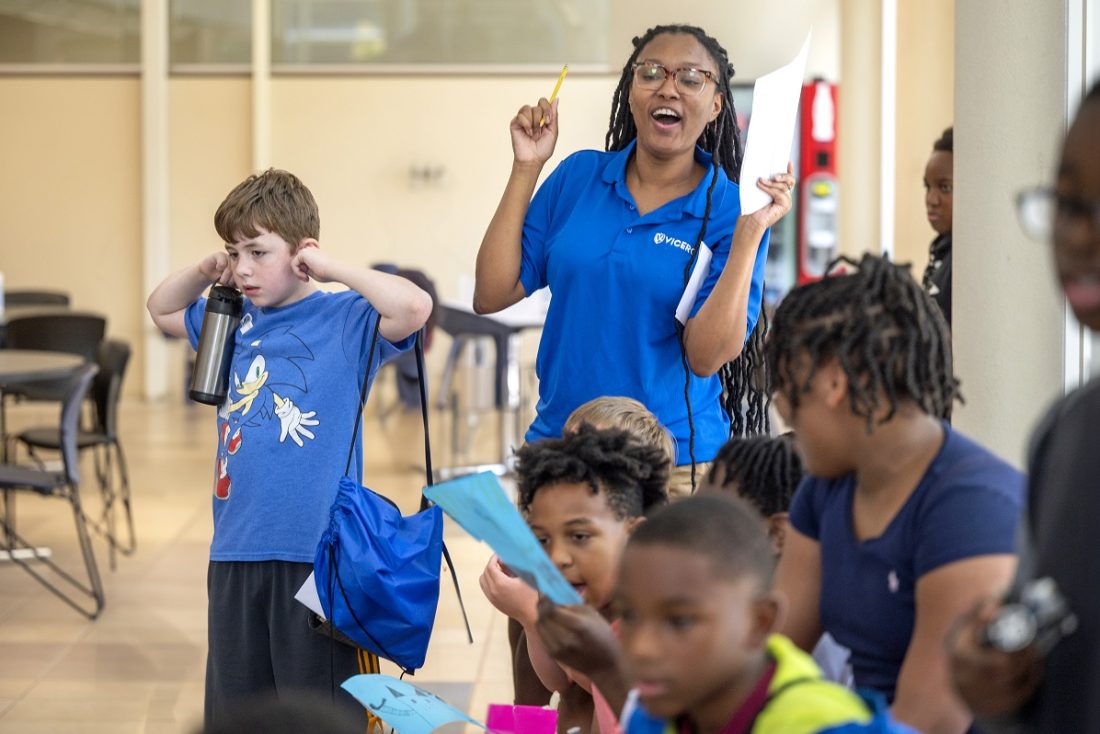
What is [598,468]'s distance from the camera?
2113 millimetres

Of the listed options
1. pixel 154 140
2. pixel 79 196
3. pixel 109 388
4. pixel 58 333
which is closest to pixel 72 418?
pixel 109 388

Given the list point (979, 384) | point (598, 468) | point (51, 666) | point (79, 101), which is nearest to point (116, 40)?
point (79, 101)

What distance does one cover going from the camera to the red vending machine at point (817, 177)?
38.7 ft

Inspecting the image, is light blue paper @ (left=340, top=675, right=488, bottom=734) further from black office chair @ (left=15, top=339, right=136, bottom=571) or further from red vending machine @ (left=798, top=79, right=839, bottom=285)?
red vending machine @ (left=798, top=79, right=839, bottom=285)

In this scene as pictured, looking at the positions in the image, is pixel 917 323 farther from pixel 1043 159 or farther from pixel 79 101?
pixel 79 101

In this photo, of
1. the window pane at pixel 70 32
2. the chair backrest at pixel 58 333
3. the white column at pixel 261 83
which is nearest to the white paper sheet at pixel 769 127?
the chair backrest at pixel 58 333

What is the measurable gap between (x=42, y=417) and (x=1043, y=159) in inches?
366

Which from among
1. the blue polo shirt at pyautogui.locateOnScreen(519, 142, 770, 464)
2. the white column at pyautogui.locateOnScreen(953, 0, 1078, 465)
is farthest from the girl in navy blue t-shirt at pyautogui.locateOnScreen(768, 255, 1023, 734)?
the white column at pyautogui.locateOnScreen(953, 0, 1078, 465)

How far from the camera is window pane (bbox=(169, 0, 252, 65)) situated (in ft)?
40.7

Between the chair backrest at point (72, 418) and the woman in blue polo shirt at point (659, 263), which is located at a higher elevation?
the woman in blue polo shirt at point (659, 263)

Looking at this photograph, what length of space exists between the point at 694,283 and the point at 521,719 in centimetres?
81

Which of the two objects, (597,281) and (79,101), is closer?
(597,281)

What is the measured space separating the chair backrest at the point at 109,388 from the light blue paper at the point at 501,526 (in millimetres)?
4725

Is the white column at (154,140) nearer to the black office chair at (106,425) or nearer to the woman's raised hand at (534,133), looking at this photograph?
the black office chair at (106,425)
